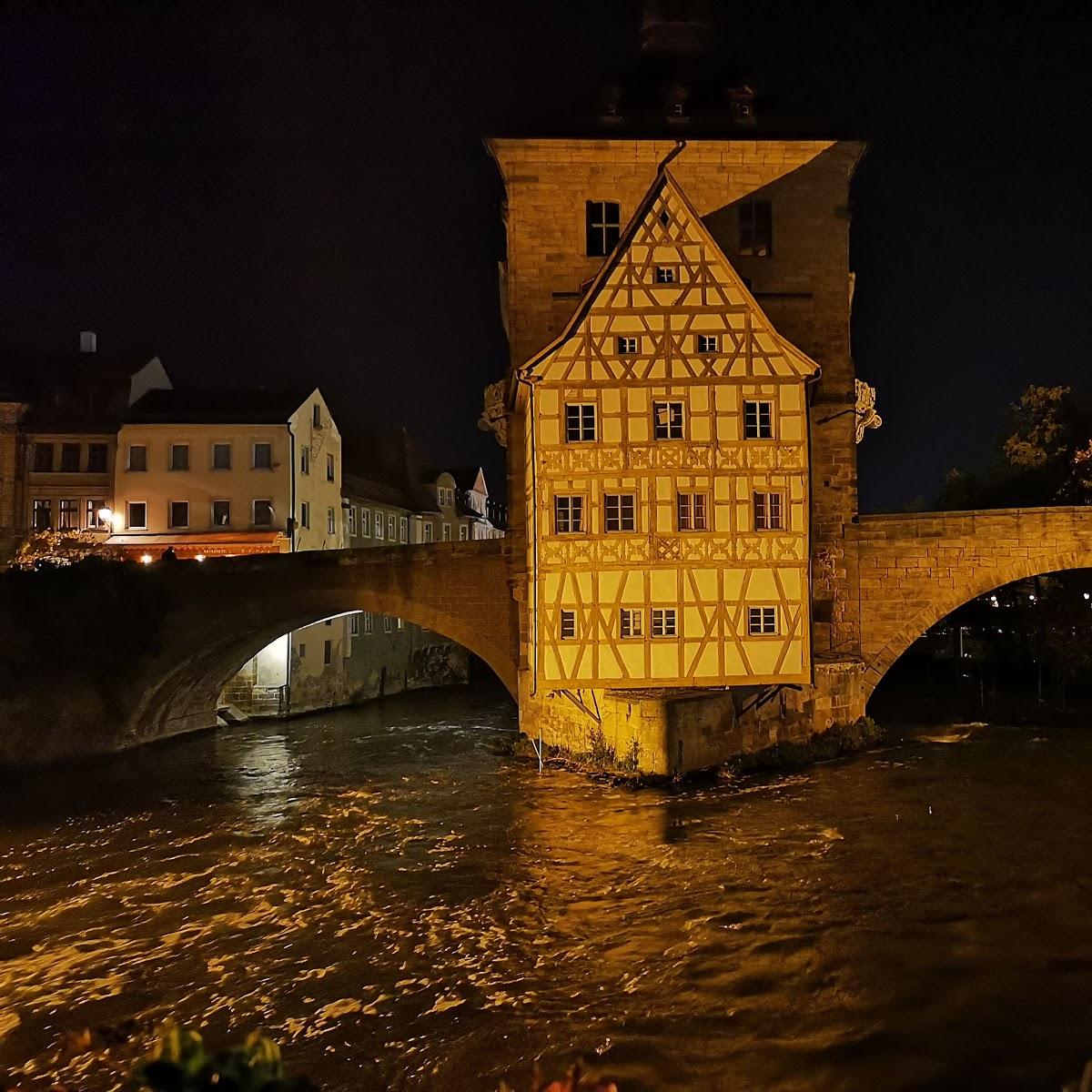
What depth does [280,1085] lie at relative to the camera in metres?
2.56

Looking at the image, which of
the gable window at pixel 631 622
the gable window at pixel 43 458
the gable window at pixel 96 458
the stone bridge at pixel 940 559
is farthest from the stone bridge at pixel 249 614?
the gable window at pixel 43 458

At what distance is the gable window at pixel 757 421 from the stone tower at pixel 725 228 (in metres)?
3.67

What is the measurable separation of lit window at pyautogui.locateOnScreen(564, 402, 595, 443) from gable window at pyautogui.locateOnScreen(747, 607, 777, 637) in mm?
4981

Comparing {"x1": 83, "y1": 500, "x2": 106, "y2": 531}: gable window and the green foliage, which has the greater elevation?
{"x1": 83, "y1": 500, "x2": 106, "y2": 531}: gable window

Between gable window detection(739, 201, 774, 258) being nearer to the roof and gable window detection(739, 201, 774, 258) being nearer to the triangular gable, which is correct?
the triangular gable

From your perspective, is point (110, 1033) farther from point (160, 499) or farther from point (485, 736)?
point (160, 499)

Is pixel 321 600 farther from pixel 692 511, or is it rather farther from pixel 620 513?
pixel 692 511

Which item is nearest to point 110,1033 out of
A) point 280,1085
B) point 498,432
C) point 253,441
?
point 280,1085

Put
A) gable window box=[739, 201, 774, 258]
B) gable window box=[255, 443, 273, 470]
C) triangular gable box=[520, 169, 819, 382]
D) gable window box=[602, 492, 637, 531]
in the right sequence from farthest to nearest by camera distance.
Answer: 1. gable window box=[255, 443, 273, 470]
2. gable window box=[739, 201, 774, 258]
3. gable window box=[602, 492, 637, 531]
4. triangular gable box=[520, 169, 819, 382]

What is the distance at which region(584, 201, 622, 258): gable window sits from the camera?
71.8 ft

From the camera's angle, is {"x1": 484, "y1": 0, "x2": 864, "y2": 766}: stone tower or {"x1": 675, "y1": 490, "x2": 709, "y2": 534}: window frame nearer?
{"x1": 675, "y1": 490, "x2": 709, "y2": 534}: window frame

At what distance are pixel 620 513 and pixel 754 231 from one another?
877 cm

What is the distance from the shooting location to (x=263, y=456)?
32.9m

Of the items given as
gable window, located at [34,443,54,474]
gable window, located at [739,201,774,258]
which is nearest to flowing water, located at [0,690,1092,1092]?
gable window, located at [739,201,774,258]
